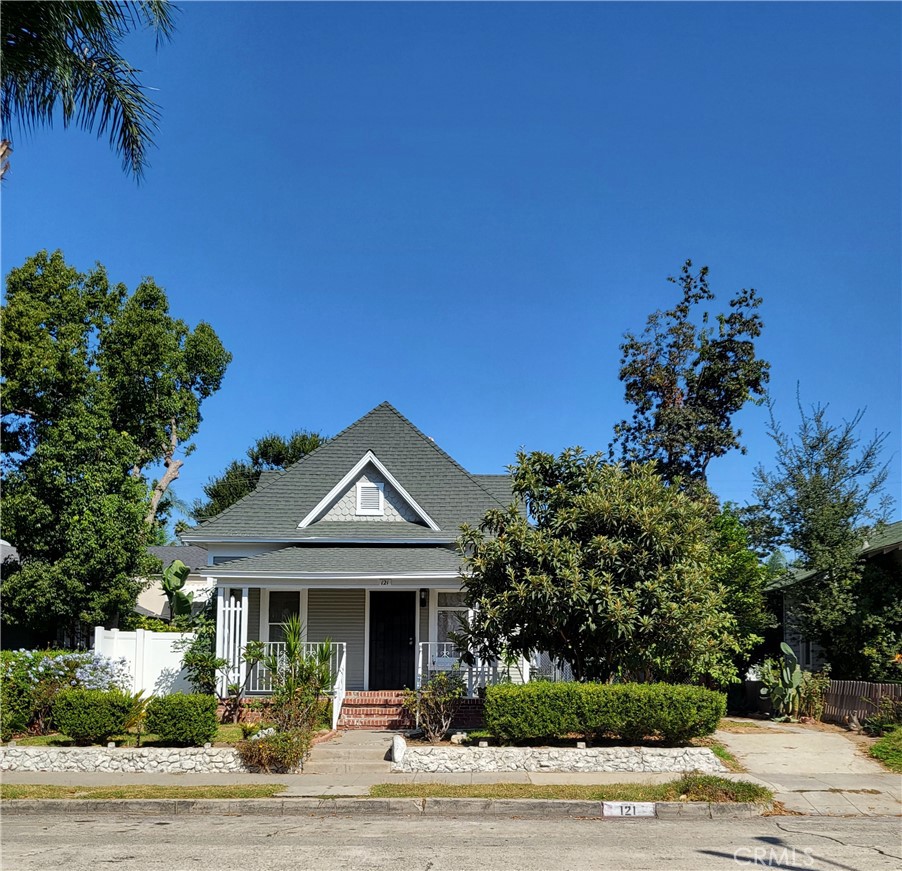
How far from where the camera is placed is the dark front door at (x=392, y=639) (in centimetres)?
2047

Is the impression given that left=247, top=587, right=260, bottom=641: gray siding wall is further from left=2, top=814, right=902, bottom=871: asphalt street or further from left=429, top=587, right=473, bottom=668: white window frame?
left=2, top=814, right=902, bottom=871: asphalt street

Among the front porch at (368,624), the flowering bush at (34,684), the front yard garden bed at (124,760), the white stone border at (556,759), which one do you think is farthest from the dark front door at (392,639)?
the front yard garden bed at (124,760)

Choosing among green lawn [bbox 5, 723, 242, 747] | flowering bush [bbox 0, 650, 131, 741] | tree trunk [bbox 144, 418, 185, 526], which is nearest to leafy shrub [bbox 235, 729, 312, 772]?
green lawn [bbox 5, 723, 242, 747]

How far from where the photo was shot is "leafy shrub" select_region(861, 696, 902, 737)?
658 inches

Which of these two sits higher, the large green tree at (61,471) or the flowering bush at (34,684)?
the large green tree at (61,471)

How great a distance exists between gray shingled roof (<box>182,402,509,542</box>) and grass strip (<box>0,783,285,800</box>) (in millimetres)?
9124

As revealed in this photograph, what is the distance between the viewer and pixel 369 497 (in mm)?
22453

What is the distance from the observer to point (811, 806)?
11.6m

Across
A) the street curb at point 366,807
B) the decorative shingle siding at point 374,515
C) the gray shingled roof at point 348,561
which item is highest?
the decorative shingle siding at point 374,515

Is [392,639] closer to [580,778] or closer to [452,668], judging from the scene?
[452,668]

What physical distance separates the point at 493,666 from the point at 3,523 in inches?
682

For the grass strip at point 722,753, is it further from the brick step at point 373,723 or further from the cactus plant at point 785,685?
the brick step at point 373,723

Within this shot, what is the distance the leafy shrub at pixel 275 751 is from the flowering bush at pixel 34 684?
3501 mm

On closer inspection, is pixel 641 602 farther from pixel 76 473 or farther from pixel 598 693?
pixel 76 473
